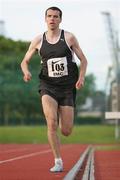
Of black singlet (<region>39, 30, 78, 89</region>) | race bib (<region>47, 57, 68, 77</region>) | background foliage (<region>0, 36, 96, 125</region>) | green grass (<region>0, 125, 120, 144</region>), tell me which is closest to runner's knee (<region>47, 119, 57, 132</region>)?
black singlet (<region>39, 30, 78, 89</region>)

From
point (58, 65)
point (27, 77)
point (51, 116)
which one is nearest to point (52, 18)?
point (58, 65)

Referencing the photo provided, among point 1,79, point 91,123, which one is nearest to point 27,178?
point 1,79

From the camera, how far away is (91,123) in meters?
93.2

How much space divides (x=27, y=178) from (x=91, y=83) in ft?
304

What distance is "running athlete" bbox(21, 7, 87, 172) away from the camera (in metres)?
8.54

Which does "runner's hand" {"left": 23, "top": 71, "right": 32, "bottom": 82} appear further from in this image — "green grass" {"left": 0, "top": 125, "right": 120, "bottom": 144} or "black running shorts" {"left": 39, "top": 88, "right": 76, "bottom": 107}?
"green grass" {"left": 0, "top": 125, "right": 120, "bottom": 144}

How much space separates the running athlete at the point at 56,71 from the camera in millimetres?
8539

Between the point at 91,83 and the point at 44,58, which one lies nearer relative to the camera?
the point at 44,58

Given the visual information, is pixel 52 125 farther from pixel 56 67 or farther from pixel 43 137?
pixel 43 137

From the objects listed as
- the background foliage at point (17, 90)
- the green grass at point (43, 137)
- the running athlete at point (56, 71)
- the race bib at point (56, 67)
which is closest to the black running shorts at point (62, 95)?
the running athlete at point (56, 71)

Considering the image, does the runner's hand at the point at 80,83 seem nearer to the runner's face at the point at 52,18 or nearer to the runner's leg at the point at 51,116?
the runner's leg at the point at 51,116

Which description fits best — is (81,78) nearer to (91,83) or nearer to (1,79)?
(1,79)

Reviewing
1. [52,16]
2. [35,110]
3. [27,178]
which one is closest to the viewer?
[27,178]

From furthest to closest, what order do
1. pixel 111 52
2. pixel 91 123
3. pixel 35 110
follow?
1. pixel 91 123
2. pixel 35 110
3. pixel 111 52
